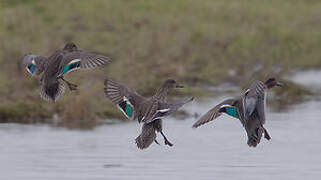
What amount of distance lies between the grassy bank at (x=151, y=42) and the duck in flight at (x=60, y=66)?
378 centimetres

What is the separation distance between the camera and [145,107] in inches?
396

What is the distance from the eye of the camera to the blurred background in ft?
46.9

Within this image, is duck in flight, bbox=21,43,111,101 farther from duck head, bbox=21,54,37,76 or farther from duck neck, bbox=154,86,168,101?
duck neck, bbox=154,86,168,101

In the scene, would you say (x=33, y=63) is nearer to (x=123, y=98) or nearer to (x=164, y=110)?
(x=123, y=98)

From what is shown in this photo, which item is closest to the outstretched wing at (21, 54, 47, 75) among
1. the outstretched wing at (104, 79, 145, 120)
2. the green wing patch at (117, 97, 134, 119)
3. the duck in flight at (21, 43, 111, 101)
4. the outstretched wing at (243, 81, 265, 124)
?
the duck in flight at (21, 43, 111, 101)

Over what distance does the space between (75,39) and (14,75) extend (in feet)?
12.0

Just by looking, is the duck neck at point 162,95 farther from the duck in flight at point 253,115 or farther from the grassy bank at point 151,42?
the grassy bank at point 151,42

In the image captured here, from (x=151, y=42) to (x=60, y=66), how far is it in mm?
9708

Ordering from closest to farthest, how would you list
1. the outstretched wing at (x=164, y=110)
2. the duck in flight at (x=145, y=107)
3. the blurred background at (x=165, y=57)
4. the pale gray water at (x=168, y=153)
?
1. the outstretched wing at (x=164, y=110)
2. the duck in flight at (x=145, y=107)
3. the pale gray water at (x=168, y=153)
4. the blurred background at (x=165, y=57)

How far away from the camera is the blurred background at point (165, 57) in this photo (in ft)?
46.9

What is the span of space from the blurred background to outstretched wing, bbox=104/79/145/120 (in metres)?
1.13

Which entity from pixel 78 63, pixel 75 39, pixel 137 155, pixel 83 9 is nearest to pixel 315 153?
pixel 137 155

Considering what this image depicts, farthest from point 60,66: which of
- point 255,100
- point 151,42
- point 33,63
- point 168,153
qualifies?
point 151,42

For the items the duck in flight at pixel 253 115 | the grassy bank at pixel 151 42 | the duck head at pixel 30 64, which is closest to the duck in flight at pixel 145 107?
the duck in flight at pixel 253 115
